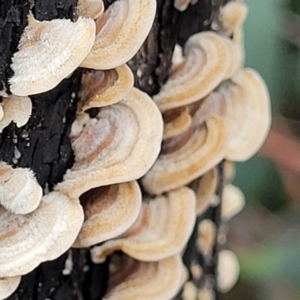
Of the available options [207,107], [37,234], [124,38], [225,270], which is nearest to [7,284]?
[37,234]

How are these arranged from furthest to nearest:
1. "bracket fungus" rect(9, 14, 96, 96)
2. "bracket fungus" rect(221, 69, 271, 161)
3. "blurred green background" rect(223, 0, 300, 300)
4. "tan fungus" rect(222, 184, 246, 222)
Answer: "blurred green background" rect(223, 0, 300, 300)
"tan fungus" rect(222, 184, 246, 222)
"bracket fungus" rect(221, 69, 271, 161)
"bracket fungus" rect(9, 14, 96, 96)

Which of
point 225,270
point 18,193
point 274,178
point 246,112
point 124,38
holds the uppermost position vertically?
point 124,38

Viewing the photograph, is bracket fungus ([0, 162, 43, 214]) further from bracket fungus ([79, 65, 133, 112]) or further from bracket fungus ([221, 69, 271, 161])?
bracket fungus ([221, 69, 271, 161])

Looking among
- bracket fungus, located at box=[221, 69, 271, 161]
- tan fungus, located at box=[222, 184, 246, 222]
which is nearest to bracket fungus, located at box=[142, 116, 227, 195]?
bracket fungus, located at box=[221, 69, 271, 161]

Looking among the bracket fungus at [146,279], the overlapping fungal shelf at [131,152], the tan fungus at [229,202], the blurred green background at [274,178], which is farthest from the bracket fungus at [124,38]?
the blurred green background at [274,178]

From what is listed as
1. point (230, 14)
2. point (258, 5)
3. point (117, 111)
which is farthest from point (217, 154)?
point (258, 5)

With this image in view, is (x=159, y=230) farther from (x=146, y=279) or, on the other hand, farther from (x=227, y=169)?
(x=227, y=169)

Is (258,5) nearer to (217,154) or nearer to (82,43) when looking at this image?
(217,154)

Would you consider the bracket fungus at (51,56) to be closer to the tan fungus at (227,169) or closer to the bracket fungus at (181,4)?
the bracket fungus at (181,4)
